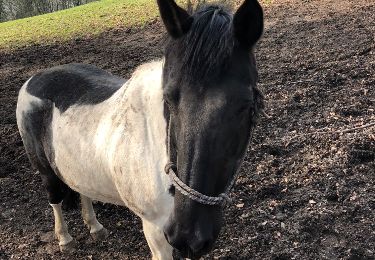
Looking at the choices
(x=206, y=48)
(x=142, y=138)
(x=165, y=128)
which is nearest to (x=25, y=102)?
(x=142, y=138)

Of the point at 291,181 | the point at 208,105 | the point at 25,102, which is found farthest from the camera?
the point at 291,181

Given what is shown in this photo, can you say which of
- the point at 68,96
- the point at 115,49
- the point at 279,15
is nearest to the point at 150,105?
the point at 68,96

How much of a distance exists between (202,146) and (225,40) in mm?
498

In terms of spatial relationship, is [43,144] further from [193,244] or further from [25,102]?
[193,244]

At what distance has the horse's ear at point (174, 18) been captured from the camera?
212 centimetres

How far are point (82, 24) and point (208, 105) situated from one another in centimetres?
1286

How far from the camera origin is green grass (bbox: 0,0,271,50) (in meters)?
12.5

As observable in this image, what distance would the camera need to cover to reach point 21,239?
4156 millimetres

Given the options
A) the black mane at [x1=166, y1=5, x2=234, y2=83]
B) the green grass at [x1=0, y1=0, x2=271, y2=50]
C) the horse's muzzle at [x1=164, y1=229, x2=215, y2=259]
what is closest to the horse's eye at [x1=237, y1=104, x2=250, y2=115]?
the black mane at [x1=166, y1=5, x2=234, y2=83]

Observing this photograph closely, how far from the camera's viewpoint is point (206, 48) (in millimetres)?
1973

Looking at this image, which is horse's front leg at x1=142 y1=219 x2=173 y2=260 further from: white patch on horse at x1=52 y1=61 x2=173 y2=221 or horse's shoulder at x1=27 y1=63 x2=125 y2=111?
horse's shoulder at x1=27 y1=63 x2=125 y2=111

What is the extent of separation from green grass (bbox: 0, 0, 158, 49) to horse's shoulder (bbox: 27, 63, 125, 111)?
8673 millimetres

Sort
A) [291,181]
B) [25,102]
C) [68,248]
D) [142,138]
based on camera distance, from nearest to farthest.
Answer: [142,138] → [25,102] → [68,248] → [291,181]

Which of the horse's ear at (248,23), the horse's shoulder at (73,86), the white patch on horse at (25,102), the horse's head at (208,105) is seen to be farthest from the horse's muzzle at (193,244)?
the white patch on horse at (25,102)
